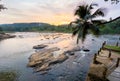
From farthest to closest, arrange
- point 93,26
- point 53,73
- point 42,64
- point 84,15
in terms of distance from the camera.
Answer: point 42,64
point 53,73
point 84,15
point 93,26

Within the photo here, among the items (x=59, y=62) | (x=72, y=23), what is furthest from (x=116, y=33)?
(x=72, y=23)

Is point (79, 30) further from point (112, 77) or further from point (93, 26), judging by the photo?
point (112, 77)

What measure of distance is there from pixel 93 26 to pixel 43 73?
11562 mm

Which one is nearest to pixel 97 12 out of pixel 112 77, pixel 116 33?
pixel 112 77

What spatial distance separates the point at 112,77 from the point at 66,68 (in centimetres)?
1188

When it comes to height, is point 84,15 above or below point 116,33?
above

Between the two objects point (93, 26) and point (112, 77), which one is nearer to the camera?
point (112, 77)

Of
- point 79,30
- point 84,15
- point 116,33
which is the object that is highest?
point 84,15

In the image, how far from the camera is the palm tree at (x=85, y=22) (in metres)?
19.5

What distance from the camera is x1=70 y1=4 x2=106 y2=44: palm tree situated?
19.5 meters

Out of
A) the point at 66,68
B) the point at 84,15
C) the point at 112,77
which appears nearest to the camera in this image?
the point at 112,77

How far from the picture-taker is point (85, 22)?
19.8 m

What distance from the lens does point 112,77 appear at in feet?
54.8

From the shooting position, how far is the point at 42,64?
100 ft
